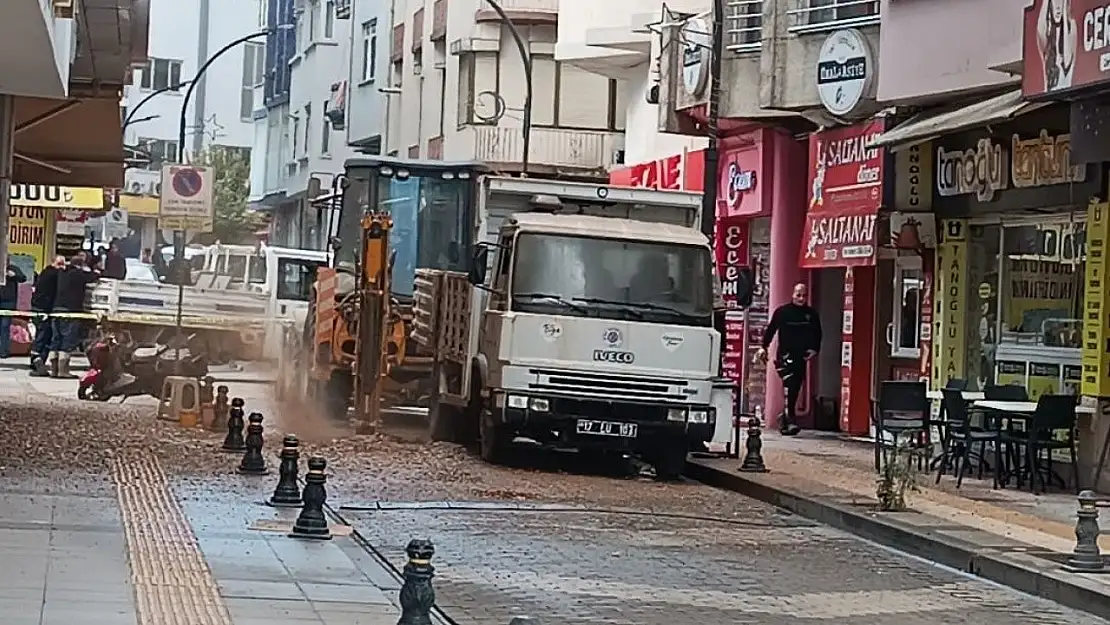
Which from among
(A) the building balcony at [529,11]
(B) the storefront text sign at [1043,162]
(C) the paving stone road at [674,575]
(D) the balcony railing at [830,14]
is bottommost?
(C) the paving stone road at [674,575]

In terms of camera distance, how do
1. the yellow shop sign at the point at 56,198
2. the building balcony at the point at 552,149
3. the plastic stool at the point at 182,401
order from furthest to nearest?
1. the building balcony at the point at 552,149
2. the yellow shop sign at the point at 56,198
3. the plastic stool at the point at 182,401

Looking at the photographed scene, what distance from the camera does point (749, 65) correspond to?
2684 cm

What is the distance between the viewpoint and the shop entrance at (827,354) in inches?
1078

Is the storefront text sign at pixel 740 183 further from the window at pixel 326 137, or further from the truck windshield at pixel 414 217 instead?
the window at pixel 326 137

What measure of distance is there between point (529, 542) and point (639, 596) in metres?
2.50

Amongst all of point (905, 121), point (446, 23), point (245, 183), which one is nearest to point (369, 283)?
point (905, 121)

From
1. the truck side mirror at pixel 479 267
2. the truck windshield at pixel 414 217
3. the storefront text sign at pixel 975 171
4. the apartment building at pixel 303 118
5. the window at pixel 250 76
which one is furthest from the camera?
the window at pixel 250 76

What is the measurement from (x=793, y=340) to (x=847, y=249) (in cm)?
202

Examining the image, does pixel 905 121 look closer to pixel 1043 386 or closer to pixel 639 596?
pixel 1043 386

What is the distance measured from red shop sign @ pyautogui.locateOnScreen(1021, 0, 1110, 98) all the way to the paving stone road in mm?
4275

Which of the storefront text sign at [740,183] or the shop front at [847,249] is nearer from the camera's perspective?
the shop front at [847,249]

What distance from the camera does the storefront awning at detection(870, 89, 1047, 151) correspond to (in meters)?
18.2

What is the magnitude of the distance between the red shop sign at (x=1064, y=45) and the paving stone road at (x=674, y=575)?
4.27 metres

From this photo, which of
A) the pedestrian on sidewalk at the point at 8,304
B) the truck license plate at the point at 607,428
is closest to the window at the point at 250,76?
the pedestrian on sidewalk at the point at 8,304
